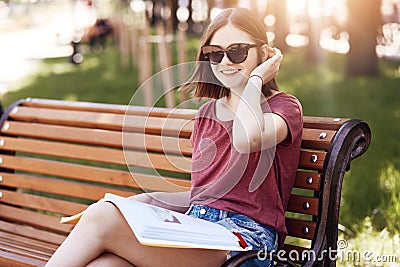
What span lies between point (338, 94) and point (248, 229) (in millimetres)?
7594

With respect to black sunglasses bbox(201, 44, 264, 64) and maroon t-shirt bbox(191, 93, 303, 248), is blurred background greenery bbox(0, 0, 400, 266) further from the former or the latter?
black sunglasses bbox(201, 44, 264, 64)

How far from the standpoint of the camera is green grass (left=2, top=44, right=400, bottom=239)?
495 cm

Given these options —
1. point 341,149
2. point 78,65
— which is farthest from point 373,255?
point 78,65

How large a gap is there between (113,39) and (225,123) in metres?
20.1

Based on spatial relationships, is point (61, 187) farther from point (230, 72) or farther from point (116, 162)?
point (230, 72)

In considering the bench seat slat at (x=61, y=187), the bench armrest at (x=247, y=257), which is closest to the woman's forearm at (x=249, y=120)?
the bench armrest at (x=247, y=257)

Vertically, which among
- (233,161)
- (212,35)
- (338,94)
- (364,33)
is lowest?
(338,94)

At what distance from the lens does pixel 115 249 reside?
244 centimetres

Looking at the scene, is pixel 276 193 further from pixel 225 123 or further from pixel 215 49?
pixel 215 49

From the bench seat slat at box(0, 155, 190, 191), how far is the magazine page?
24.8 inches

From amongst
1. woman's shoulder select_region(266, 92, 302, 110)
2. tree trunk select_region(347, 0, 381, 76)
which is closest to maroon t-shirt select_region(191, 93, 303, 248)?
woman's shoulder select_region(266, 92, 302, 110)

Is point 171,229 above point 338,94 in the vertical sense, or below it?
above

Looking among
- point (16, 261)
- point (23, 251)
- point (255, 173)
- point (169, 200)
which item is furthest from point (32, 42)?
point (255, 173)

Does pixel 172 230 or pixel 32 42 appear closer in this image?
pixel 172 230
